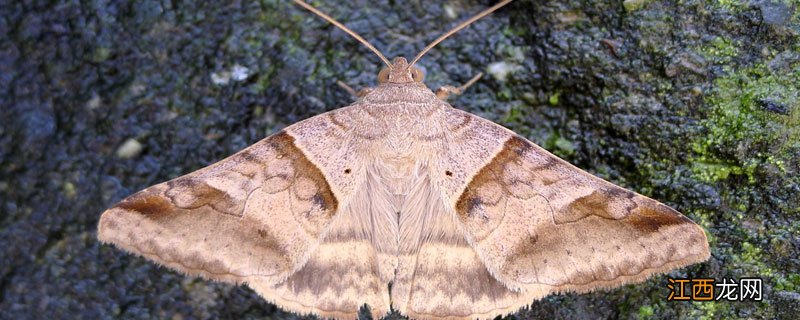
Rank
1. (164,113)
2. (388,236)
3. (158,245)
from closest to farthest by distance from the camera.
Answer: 1. (158,245)
2. (388,236)
3. (164,113)

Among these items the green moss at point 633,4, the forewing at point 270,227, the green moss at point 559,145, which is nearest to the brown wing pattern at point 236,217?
the forewing at point 270,227

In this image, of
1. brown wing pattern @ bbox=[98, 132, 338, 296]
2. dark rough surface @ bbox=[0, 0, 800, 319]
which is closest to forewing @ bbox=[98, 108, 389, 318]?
brown wing pattern @ bbox=[98, 132, 338, 296]

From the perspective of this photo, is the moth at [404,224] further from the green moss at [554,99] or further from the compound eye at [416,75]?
the green moss at [554,99]

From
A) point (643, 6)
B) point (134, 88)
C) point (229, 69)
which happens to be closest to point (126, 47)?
point (134, 88)

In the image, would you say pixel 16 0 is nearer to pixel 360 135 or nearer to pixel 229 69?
pixel 229 69

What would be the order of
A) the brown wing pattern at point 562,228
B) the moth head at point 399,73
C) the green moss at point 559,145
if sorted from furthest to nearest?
the green moss at point 559,145
the moth head at point 399,73
the brown wing pattern at point 562,228

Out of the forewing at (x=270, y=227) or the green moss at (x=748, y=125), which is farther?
the green moss at (x=748, y=125)

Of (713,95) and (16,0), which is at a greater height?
(713,95)

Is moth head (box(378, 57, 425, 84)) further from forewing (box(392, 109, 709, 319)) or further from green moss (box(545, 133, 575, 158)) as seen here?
green moss (box(545, 133, 575, 158))
